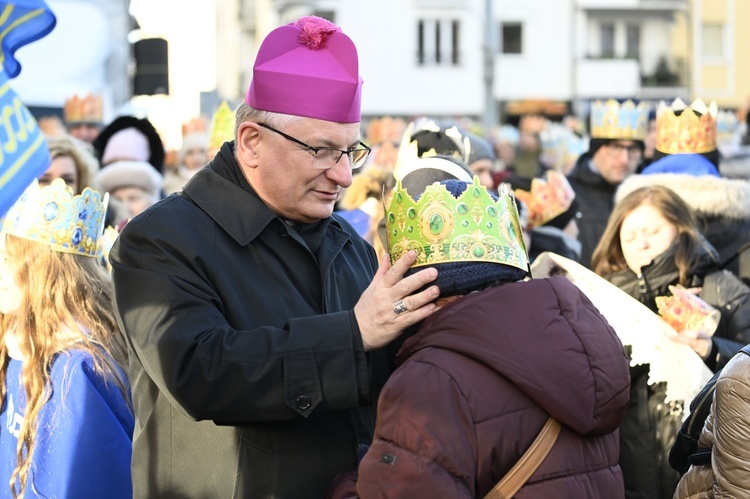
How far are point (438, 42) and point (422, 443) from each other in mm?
40055

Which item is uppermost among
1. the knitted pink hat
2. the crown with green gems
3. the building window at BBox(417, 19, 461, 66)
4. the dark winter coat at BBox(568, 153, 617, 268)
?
the building window at BBox(417, 19, 461, 66)

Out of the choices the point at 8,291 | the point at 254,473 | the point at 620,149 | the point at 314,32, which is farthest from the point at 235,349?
the point at 620,149

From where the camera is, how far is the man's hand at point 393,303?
9.21 ft

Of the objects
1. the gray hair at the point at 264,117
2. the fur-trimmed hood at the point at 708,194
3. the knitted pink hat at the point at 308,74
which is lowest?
the fur-trimmed hood at the point at 708,194

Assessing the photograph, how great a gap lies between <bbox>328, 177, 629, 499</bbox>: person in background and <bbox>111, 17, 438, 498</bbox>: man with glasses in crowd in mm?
135

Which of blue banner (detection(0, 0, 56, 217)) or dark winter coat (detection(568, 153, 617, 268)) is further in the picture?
dark winter coat (detection(568, 153, 617, 268))

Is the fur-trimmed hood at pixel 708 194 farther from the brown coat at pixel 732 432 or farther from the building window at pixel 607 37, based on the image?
the building window at pixel 607 37

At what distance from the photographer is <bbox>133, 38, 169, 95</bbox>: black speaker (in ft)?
41.8

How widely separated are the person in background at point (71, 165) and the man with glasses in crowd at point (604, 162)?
10.8 ft

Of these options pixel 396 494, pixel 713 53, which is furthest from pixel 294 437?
pixel 713 53

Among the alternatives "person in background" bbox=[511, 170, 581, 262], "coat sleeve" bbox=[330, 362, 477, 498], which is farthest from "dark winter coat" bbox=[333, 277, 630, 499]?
"person in background" bbox=[511, 170, 581, 262]

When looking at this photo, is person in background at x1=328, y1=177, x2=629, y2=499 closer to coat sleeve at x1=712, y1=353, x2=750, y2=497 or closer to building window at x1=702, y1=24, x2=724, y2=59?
coat sleeve at x1=712, y1=353, x2=750, y2=497

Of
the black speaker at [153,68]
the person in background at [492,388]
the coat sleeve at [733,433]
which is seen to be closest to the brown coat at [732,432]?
the coat sleeve at [733,433]

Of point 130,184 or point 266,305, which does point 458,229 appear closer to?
point 266,305
